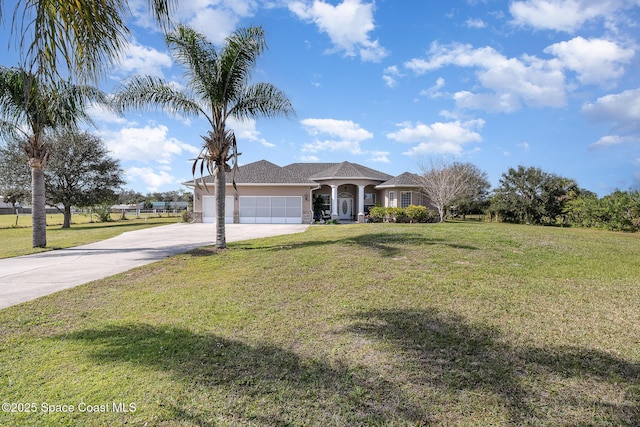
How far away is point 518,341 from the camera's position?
14.0 ft

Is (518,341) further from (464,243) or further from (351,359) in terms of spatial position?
(464,243)

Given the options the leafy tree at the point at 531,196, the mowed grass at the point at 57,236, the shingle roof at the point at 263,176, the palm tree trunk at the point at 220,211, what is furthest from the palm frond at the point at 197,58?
the leafy tree at the point at 531,196

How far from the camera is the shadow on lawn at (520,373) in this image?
299cm

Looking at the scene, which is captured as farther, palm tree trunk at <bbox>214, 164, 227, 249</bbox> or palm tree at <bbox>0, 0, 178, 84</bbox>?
A: palm tree trunk at <bbox>214, 164, 227, 249</bbox>

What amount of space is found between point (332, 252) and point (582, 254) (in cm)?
709

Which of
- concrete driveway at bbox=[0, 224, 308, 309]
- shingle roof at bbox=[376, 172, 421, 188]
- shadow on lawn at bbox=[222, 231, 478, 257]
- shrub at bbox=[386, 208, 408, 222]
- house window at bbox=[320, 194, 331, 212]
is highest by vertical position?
shingle roof at bbox=[376, 172, 421, 188]

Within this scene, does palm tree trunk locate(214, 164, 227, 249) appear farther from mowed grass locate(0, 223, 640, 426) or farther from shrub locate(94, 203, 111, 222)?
shrub locate(94, 203, 111, 222)

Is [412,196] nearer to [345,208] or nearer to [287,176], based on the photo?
[345,208]

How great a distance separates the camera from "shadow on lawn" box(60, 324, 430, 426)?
9.61ft

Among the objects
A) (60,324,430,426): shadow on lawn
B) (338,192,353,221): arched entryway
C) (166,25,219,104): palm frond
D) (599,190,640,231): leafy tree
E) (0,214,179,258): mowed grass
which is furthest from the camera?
(338,192,353,221): arched entryway

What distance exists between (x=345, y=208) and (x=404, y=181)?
18.7ft

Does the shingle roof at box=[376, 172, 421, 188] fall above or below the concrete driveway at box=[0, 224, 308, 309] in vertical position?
above

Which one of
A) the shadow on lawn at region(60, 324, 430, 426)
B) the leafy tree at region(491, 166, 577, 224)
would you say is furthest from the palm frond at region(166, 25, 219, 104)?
the leafy tree at region(491, 166, 577, 224)

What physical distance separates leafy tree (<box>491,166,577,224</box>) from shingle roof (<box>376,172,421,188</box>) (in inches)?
374
